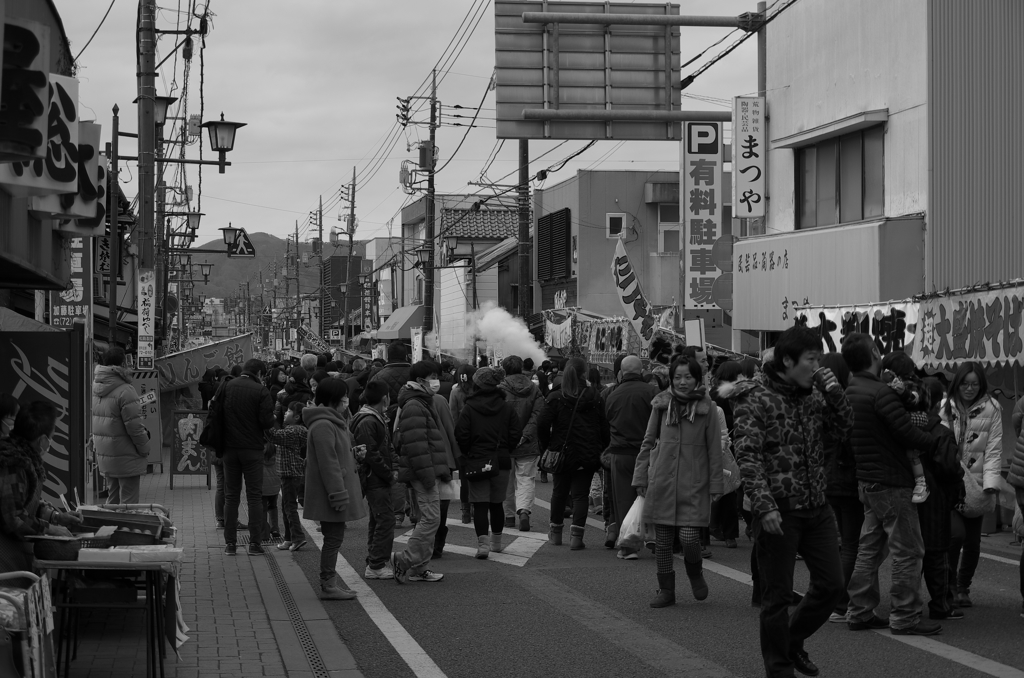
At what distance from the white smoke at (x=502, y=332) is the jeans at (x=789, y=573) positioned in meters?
24.6

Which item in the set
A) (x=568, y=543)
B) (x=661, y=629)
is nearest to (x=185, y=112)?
(x=568, y=543)

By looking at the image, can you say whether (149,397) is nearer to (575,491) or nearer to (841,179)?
(575,491)

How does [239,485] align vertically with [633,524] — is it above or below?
above

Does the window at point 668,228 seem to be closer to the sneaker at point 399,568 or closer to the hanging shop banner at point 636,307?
the hanging shop banner at point 636,307

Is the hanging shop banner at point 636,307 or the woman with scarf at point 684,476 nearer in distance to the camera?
the woman with scarf at point 684,476

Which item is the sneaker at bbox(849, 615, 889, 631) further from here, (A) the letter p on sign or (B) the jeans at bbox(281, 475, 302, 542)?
(A) the letter p on sign

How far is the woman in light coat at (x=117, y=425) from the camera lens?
37.5 feet

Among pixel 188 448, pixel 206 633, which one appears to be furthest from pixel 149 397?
pixel 206 633

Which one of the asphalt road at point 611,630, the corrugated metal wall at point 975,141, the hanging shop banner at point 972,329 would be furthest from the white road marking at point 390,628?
the corrugated metal wall at point 975,141

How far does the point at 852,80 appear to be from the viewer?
18.6 meters

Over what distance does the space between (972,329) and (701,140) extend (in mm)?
11095

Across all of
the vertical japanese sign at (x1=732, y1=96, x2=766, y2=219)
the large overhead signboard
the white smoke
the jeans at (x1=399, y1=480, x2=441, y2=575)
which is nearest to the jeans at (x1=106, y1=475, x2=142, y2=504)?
the jeans at (x1=399, y1=480, x2=441, y2=575)

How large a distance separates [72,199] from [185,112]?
68.1 feet

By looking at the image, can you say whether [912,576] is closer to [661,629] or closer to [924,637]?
[924,637]
